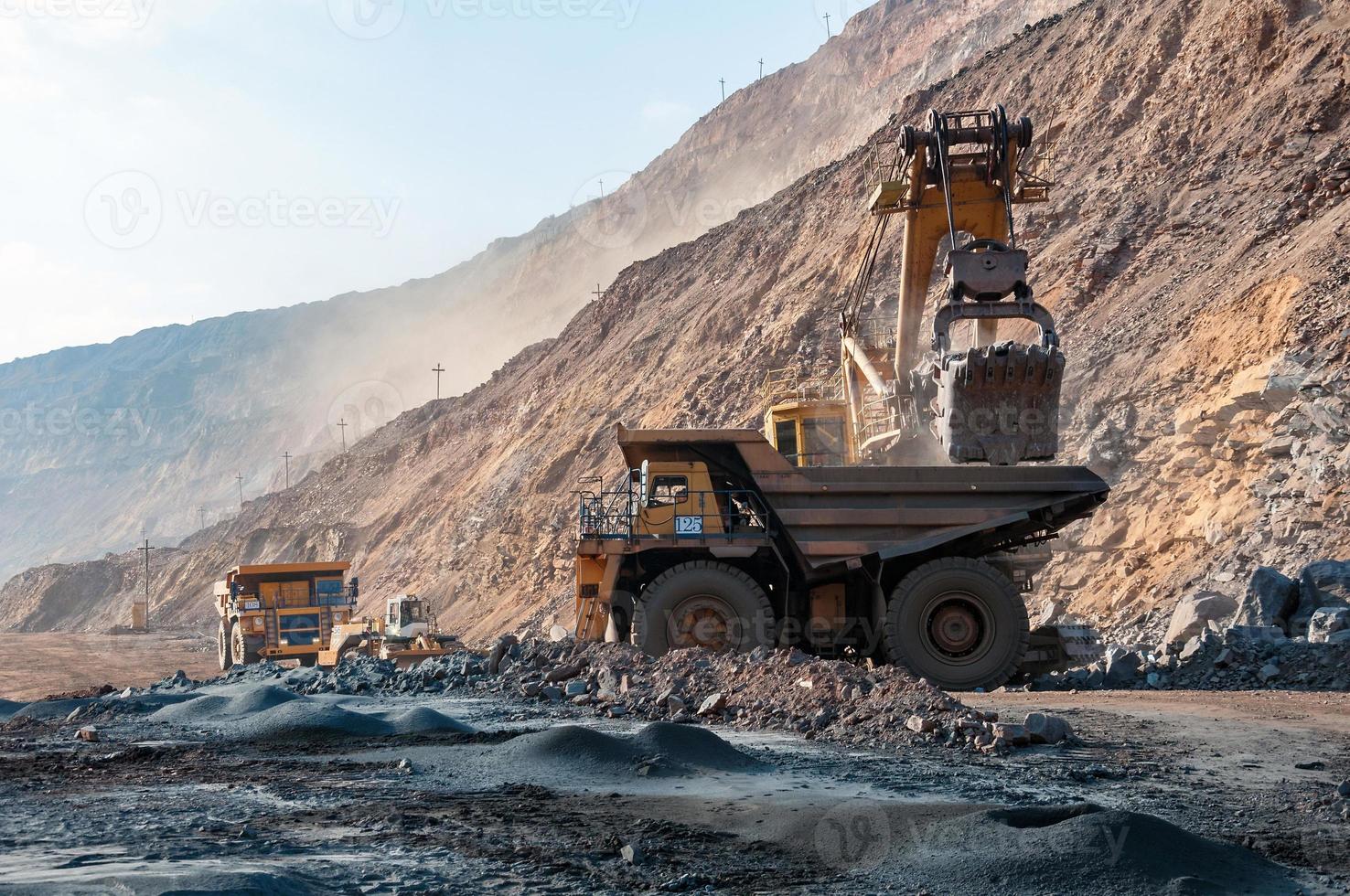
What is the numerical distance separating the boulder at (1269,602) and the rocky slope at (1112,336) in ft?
9.93

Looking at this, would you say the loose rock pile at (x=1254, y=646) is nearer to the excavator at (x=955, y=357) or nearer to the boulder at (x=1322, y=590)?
the boulder at (x=1322, y=590)

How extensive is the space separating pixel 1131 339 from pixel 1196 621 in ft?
37.5

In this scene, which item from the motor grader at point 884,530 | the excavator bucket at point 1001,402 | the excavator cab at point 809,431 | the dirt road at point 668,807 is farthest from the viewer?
the excavator cab at point 809,431

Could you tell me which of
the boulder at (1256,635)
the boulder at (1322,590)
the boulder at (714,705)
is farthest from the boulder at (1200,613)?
the boulder at (714,705)

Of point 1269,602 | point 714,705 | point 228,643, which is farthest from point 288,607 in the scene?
point 1269,602

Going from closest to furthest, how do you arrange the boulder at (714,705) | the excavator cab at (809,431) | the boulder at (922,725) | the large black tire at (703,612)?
the boulder at (922,725)
the boulder at (714,705)
the large black tire at (703,612)
the excavator cab at (809,431)

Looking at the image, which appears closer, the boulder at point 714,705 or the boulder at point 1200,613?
the boulder at point 714,705

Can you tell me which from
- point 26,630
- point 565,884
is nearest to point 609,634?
point 565,884

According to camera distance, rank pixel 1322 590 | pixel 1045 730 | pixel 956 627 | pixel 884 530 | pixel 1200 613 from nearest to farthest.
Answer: pixel 1045 730
pixel 884 530
pixel 956 627
pixel 1322 590
pixel 1200 613

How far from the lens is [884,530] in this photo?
14031 millimetres

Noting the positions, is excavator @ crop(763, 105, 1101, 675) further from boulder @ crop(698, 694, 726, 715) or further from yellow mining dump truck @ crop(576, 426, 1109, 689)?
boulder @ crop(698, 694, 726, 715)

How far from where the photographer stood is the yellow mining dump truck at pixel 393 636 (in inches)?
1005

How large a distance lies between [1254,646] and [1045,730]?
5931mm

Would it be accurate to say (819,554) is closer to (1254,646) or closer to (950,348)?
(950,348)
